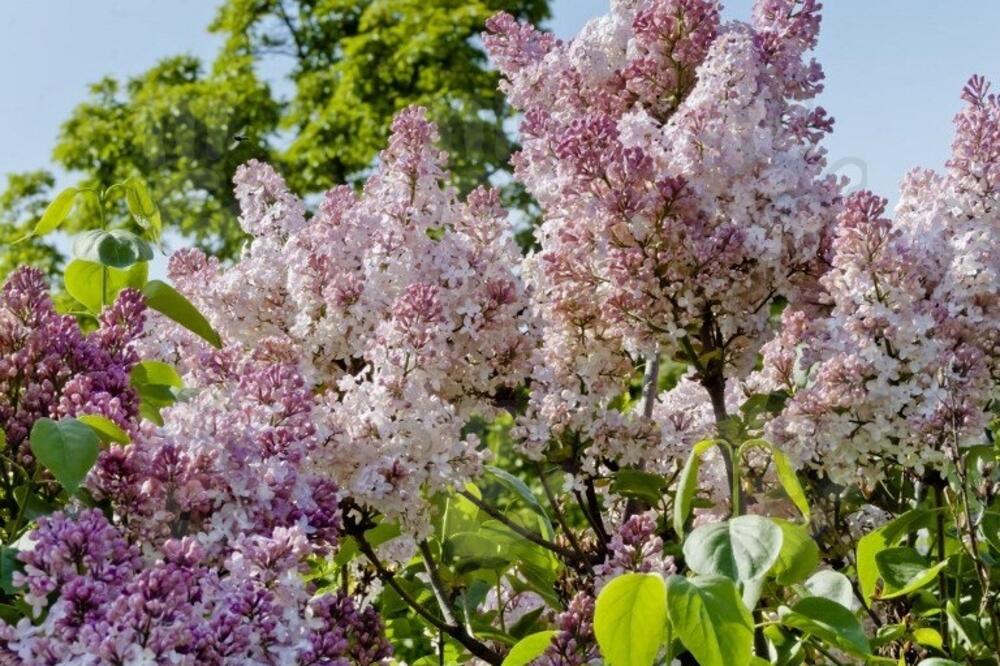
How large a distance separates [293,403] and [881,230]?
1.08m

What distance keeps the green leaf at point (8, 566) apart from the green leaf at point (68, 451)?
11 centimetres

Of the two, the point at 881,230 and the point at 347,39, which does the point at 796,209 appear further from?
the point at 347,39

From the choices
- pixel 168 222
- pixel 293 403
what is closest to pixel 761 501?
pixel 293 403

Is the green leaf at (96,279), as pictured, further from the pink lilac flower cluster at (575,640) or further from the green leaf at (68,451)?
the pink lilac flower cluster at (575,640)

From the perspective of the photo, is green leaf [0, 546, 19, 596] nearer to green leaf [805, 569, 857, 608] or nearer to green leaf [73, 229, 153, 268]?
green leaf [73, 229, 153, 268]

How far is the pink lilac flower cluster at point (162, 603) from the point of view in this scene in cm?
148

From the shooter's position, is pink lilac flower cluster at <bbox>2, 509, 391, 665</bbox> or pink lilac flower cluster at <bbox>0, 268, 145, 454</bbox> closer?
pink lilac flower cluster at <bbox>2, 509, 391, 665</bbox>

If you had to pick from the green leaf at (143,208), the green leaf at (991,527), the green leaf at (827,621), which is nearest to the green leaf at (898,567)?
the green leaf at (991,527)

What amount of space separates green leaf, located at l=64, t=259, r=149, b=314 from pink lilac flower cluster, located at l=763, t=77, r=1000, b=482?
121 centimetres

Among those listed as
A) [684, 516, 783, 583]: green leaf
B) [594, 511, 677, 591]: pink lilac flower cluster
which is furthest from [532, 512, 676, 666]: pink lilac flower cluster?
[684, 516, 783, 583]: green leaf

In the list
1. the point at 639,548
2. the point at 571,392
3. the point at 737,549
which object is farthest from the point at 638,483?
the point at 737,549

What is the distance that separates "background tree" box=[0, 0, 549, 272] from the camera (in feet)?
60.8

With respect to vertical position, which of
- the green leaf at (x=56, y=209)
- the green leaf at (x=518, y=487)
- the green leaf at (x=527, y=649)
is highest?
the green leaf at (x=56, y=209)

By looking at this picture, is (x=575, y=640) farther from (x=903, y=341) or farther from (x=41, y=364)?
(x=41, y=364)
